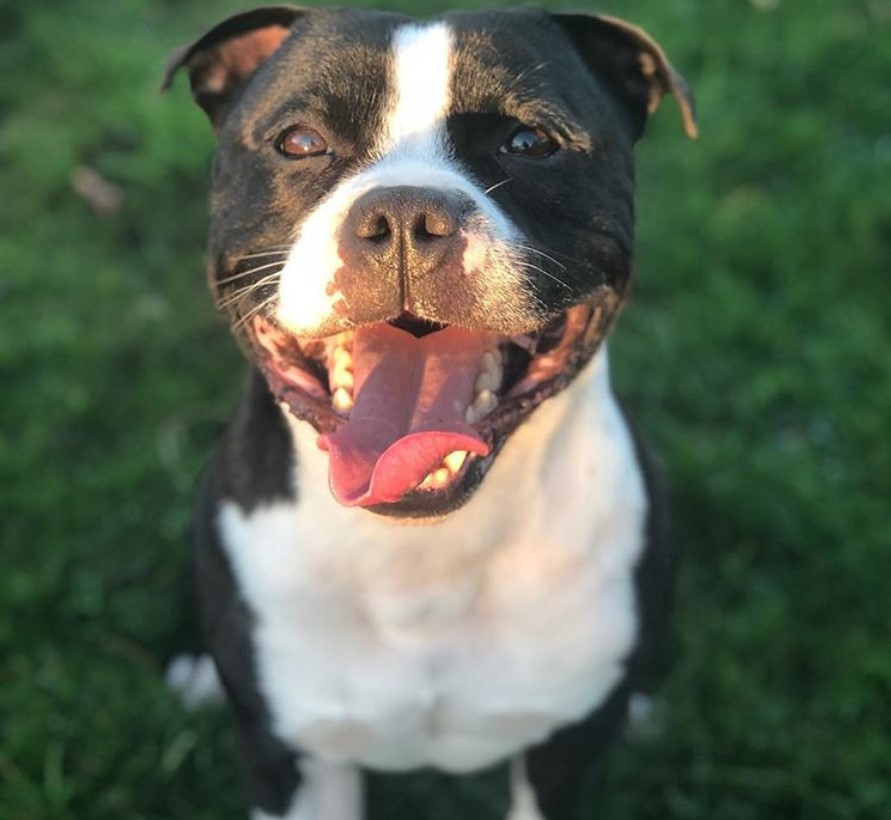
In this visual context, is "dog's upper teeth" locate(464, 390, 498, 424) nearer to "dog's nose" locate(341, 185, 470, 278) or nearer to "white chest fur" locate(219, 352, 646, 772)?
"white chest fur" locate(219, 352, 646, 772)

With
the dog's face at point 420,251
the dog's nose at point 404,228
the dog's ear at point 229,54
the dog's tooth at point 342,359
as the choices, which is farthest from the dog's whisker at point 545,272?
the dog's ear at point 229,54

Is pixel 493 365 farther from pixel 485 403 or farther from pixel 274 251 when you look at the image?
pixel 274 251

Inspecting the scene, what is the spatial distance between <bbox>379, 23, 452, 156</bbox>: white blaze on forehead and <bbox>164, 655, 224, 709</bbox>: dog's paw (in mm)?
1422

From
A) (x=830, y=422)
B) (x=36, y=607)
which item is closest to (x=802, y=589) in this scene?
(x=830, y=422)

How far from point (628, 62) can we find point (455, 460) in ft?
2.68

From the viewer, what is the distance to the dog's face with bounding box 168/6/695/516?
6.58 ft

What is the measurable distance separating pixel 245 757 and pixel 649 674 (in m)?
0.94

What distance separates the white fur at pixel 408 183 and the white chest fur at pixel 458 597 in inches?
→ 13.7

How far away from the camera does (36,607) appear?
324cm

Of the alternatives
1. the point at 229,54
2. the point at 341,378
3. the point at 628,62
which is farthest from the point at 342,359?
the point at 628,62

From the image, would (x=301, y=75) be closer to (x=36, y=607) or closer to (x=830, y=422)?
(x=36, y=607)

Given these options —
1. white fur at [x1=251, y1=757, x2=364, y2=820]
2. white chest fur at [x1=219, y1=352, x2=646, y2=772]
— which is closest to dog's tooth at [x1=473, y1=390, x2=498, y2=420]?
white chest fur at [x1=219, y1=352, x2=646, y2=772]

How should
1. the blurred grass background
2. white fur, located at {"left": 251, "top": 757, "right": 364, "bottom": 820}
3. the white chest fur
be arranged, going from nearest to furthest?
the white chest fur < white fur, located at {"left": 251, "top": 757, "right": 364, "bottom": 820} < the blurred grass background

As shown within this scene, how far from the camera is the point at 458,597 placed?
94.4 inches
